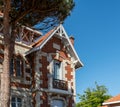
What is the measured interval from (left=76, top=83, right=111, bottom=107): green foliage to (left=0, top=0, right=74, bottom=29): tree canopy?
28014mm

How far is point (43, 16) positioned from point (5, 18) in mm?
2661

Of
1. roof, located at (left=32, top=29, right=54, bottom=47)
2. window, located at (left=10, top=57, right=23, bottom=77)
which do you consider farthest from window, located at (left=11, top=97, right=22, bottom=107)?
roof, located at (left=32, top=29, right=54, bottom=47)

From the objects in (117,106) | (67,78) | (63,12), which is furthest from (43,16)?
(117,106)

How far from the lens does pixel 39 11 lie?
759 inches

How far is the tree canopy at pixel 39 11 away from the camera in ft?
62.2

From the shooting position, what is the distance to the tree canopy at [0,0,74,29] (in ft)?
62.2

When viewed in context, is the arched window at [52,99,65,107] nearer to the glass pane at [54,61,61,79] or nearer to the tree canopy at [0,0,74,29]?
the glass pane at [54,61,61,79]

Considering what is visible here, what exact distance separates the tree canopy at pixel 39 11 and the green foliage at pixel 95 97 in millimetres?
28014

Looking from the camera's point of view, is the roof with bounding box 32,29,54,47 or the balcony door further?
the roof with bounding box 32,29,54,47

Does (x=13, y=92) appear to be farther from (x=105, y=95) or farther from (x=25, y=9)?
(x=105, y=95)

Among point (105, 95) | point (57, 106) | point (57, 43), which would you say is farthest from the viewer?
point (105, 95)

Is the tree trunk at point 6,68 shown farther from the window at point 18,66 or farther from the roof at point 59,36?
the roof at point 59,36

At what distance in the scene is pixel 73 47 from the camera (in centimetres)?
2675

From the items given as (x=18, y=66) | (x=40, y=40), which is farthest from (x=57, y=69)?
(x=18, y=66)
